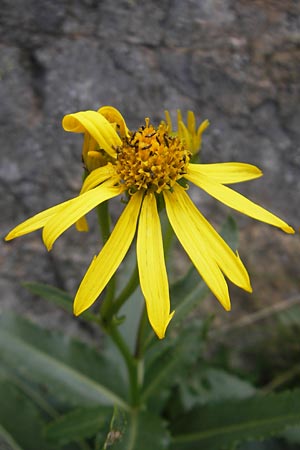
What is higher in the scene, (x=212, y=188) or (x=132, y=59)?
(x=132, y=59)

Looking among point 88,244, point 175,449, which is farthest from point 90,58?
point 175,449

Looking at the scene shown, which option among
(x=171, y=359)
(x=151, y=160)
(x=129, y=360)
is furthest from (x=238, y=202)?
(x=171, y=359)

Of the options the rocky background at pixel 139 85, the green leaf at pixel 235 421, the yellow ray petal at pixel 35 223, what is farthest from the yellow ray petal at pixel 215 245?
the rocky background at pixel 139 85

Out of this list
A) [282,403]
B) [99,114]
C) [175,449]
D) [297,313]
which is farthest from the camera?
[297,313]

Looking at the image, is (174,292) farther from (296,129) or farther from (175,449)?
(296,129)

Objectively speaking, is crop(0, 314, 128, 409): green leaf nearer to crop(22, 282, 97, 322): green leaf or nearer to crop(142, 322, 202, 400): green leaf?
crop(142, 322, 202, 400): green leaf

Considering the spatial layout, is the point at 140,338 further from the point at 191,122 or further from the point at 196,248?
the point at 191,122

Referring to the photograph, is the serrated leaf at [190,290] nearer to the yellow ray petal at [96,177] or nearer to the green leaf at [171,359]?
the green leaf at [171,359]
